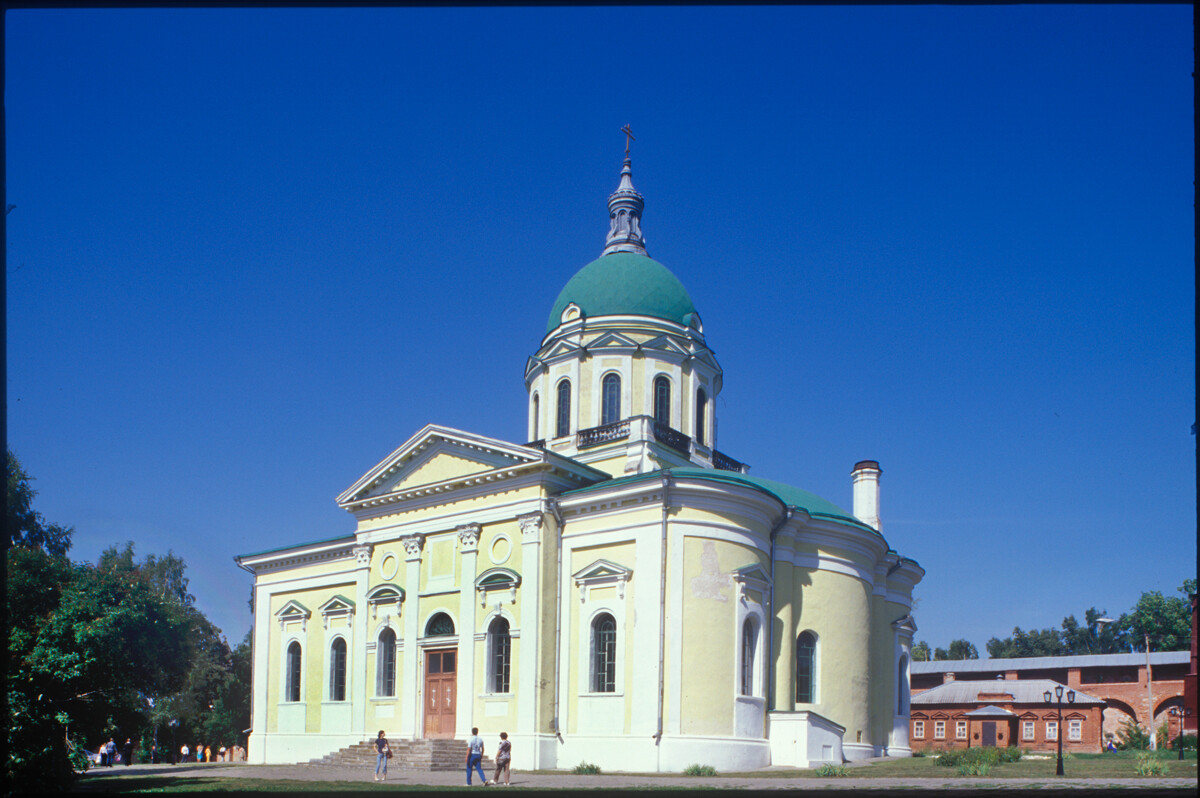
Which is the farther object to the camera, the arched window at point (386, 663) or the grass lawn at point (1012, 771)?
the arched window at point (386, 663)

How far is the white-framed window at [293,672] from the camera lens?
124 ft

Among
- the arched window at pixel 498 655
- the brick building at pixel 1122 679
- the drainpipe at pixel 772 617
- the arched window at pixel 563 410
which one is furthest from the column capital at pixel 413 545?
the brick building at pixel 1122 679

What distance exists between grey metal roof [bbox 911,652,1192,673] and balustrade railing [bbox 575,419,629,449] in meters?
32.3

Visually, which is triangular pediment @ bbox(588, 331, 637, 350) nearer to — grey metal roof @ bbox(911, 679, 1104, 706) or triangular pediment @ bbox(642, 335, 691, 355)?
triangular pediment @ bbox(642, 335, 691, 355)

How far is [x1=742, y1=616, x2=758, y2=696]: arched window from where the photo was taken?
29.0 metres

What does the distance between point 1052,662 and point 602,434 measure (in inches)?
1440

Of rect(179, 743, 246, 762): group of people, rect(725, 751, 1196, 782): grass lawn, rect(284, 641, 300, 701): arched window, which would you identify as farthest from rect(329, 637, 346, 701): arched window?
rect(179, 743, 246, 762): group of people

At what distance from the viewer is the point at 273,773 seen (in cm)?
3033

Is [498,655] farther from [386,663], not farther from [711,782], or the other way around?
[711,782]

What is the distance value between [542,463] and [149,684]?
1653 cm

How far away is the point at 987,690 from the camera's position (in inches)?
2172

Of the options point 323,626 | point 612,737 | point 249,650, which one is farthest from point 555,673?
point 249,650

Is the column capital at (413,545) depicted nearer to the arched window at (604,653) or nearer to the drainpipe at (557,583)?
the drainpipe at (557,583)

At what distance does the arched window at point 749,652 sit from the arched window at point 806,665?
9.45 ft
